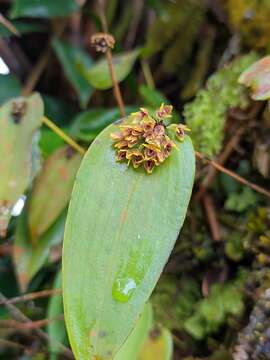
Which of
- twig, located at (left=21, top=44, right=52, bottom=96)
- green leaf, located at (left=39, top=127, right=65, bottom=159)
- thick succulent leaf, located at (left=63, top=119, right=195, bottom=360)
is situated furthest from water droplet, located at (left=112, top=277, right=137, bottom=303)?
twig, located at (left=21, top=44, right=52, bottom=96)

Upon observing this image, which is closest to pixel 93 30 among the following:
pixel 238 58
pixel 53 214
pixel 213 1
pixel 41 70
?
pixel 41 70

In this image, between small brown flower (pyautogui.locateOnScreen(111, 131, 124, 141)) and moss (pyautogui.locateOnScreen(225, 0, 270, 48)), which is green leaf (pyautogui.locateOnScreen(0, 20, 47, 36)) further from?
small brown flower (pyautogui.locateOnScreen(111, 131, 124, 141))

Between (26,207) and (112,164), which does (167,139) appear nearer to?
(112,164)

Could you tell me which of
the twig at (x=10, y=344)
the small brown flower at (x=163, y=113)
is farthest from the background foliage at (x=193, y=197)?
the small brown flower at (x=163, y=113)

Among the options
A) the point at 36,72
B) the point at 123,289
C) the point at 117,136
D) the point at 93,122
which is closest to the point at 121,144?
the point at 117,136

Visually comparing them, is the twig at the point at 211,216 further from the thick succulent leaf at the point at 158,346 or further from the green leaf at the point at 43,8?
the green leaf at the point at 43,8
